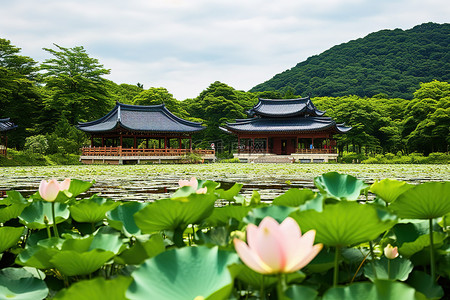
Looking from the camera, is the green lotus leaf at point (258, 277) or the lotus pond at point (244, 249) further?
the green lotus leaf at point (258, 277)

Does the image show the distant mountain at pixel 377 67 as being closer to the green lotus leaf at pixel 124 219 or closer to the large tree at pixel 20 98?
the large tree at pixel 20 98

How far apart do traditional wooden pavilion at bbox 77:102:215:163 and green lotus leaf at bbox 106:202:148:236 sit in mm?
19370

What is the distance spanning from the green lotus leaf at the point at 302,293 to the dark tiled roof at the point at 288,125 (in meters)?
23.2

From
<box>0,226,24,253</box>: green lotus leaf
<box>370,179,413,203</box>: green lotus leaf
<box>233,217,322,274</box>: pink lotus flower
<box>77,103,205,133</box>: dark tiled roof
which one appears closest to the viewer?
<box>233,217,322,274</box>: pink lotus flower

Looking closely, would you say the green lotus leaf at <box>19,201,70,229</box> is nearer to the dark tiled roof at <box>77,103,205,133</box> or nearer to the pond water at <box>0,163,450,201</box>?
the pond water at <box>0,163,450,201</box>

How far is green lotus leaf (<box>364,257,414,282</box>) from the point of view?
1062 millimetres

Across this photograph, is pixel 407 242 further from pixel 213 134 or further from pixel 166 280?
pixel 213 134

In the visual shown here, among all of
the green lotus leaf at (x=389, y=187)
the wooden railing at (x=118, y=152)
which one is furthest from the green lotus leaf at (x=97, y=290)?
the wooden railing at (x=118, y=152)

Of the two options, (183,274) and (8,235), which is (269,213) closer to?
(183,274)

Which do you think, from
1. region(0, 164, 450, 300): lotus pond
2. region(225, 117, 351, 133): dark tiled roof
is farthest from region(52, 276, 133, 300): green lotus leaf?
region(225, 117, 351, 133): dark tiled roof

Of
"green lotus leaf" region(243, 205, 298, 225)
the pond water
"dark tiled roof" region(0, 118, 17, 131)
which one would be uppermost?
"dark tiled roof" region(0, 118, 17, 131)

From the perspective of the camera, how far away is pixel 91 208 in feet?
4.67

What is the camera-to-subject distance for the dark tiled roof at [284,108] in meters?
26.8

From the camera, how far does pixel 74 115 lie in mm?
25984
